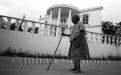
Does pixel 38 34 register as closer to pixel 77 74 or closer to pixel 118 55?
pixel 77 74

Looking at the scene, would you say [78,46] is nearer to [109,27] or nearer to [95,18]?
[95,18]

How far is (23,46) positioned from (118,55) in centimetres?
772

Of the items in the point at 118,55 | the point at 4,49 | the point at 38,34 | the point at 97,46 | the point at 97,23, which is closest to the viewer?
the point at 4,49

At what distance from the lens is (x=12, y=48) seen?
7.23 metres

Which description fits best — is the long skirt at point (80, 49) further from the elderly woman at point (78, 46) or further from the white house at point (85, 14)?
the white house at point (85, 14)

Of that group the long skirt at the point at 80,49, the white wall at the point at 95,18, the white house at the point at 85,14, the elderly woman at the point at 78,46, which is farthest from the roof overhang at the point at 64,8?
the long skirt at the point at 80,49

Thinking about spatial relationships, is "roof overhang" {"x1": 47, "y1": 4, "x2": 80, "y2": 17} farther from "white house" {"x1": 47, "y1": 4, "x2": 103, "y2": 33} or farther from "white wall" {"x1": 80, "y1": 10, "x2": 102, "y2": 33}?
"white wall" {"x1": 80, "y1": 10, "x2": 102, "y2": 33}

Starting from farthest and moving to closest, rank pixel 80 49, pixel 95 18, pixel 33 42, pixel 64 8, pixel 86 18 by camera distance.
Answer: pixel 86 18 → pixel 95 18 → pixel 64 8 → pixel 33 42 → pixel 80 49

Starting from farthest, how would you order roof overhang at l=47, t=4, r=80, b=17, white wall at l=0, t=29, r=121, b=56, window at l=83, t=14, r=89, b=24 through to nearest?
window at l=83, t=14, r=89, b=24 → roof overhang at l=47, t=4, r=80, b=17 → white wall at l=0, t=29, r=121, b=56

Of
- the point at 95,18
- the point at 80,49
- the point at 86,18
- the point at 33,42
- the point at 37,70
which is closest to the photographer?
the point at 80,49

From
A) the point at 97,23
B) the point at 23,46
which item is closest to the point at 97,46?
the point at 23,46

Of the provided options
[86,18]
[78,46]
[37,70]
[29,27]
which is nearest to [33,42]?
[29,27]

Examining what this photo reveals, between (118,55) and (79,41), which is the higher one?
(79,41)

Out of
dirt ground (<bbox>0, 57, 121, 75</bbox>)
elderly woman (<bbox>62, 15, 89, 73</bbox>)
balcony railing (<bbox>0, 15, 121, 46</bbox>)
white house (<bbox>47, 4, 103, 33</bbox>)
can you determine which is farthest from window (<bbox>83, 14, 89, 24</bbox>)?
elderly woman (<bbox>62, 15, 89, 73</bbox>)
